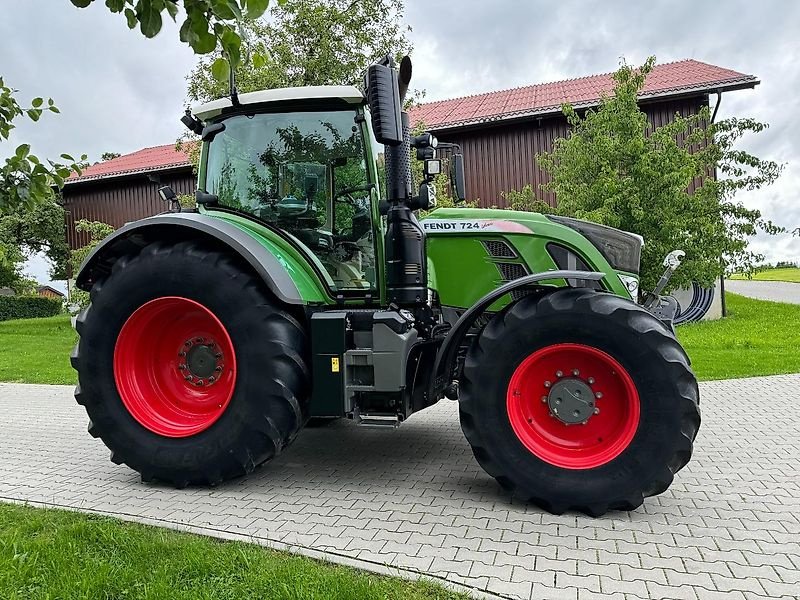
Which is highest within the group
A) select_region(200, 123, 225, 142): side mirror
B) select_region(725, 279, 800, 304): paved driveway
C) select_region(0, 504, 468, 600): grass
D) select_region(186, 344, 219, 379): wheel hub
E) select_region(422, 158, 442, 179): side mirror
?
select_region(200, 123, 225, 142): side mirror

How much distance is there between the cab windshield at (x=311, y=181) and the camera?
448 cm

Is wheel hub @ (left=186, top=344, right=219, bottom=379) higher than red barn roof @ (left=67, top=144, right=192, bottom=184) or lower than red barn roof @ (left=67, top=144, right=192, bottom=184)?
lower

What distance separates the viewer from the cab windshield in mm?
4484

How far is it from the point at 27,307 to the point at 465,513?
2743 centimetres

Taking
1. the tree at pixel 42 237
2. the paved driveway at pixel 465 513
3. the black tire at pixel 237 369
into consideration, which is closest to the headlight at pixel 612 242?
the paved driveway at pixel 465 513

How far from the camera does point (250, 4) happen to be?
5.28ft

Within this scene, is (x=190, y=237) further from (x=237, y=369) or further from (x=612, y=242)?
(x=612, y=242)

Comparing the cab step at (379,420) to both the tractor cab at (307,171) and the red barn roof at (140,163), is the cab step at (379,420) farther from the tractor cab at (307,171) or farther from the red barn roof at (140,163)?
the red barn roof at (140,163)

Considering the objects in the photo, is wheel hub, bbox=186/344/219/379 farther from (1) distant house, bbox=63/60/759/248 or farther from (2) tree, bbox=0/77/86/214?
(1) distant house, bbox=63/60/759/248

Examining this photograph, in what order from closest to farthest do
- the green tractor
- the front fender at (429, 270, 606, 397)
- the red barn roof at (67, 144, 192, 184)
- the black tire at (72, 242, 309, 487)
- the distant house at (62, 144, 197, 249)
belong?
the green tractor
the front fender at (429, 270, 606, 397)
the black tire at (72, 242, 309, 487)
the distant house at (62, 144, 197, 249)
the red barn roof at (67, 144, 192, 184)

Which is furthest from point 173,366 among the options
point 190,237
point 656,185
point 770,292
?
point 770,292

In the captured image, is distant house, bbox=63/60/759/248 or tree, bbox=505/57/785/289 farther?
distant house, bbox=63/60/759/248

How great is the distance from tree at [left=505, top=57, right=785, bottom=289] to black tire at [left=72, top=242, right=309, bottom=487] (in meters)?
7.47

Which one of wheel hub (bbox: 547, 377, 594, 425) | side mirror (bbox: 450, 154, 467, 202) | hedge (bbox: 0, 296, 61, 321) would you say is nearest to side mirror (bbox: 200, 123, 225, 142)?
side mirror (bbox: 450, 154, 467, 202)
